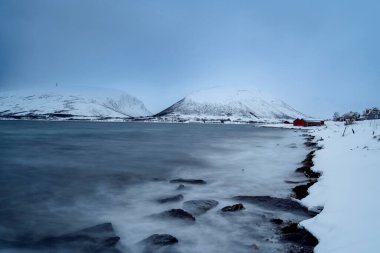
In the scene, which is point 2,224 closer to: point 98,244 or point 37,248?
point 37,248

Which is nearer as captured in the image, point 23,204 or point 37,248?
point 37,248

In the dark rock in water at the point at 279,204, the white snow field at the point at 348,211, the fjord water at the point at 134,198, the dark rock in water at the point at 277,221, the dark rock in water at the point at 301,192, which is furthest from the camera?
the dark rock in water at the point at 301,192

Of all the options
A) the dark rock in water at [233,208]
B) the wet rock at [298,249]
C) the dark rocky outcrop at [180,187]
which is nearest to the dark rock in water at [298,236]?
the wet rock at [298,249]

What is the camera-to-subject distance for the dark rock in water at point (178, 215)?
9.70 m

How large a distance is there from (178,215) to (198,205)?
1392 millimetres

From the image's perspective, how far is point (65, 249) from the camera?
787cm

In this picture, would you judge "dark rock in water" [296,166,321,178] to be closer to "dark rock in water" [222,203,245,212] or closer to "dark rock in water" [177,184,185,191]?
"dark rock in water" [222,203,245,212]

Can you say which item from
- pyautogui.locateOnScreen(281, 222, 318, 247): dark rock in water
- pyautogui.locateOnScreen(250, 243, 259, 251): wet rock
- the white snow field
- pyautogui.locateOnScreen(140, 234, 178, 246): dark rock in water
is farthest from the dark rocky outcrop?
pyautogui.locateOnScreen(250, 243, 259, 251): wet rock

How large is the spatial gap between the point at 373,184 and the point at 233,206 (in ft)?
14.4

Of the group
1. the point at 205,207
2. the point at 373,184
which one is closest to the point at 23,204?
the point at 205,207

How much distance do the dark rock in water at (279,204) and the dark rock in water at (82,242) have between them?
5.53 meters

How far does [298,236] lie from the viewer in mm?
7652

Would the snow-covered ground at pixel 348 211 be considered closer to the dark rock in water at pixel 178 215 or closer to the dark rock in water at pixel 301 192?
the dark rock in water at pixel 301 192

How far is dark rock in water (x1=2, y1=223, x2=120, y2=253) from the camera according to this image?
784cm
